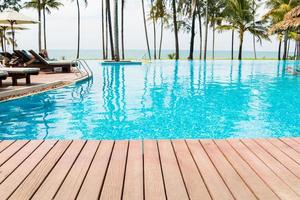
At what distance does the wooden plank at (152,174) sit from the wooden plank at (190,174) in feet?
0.74

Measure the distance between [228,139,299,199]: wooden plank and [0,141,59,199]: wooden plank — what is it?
6.79ft

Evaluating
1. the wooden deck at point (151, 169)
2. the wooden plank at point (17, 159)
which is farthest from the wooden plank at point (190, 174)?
the wooden plank at point (17, 159)

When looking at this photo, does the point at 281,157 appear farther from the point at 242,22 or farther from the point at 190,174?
the point at 242,22

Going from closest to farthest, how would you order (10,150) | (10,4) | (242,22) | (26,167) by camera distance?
(26,167), (10,150), (10,4), (242,22)

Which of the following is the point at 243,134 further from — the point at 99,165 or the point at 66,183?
the point at 66,183

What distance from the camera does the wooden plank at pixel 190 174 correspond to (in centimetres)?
262

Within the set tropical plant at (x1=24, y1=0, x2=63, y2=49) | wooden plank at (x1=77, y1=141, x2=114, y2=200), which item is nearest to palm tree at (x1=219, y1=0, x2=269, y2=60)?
tropical plant at (x1=24, y1=0, x2=63, y2=49)

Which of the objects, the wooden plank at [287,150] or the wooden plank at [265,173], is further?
the wooden plank at [287,150]

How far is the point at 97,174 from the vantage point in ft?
9.80

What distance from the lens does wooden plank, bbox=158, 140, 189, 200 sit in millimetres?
2619

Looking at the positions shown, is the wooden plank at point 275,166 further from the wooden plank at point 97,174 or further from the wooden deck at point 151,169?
the wooden plank at point 97,174

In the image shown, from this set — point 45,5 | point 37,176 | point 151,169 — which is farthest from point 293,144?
point 45,5

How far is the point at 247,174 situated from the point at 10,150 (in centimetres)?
260

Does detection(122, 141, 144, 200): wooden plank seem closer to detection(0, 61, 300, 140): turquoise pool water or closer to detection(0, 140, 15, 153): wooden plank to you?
detection(0, 140, 15, 153): wooden plank
